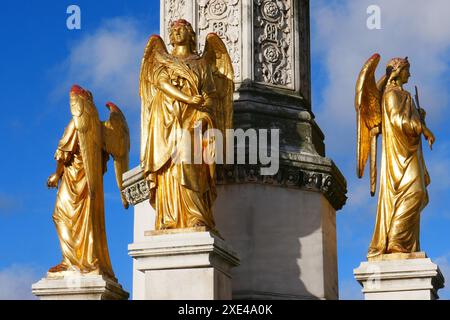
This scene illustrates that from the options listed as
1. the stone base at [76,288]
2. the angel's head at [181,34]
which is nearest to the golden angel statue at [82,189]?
the stone base at [76,288]

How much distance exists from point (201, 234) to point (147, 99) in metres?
2.30

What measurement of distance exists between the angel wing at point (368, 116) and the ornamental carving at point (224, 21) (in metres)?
2.00

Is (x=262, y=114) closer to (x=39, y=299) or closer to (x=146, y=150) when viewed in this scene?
(x=146, y=150)

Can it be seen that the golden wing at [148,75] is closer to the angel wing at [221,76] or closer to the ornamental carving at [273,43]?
the angel wing at [221,76]

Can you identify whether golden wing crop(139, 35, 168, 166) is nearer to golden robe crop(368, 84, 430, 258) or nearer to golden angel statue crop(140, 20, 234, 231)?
golden angel statue crop(140, 20, 234, 231)

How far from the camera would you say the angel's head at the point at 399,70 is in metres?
16.4

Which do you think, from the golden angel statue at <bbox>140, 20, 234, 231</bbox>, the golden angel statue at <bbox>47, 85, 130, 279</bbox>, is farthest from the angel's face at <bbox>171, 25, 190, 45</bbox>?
the golden angel statue at <bbox>47, 85, 130, 279</bbox>

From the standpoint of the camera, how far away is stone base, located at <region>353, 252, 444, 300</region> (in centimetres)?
1521

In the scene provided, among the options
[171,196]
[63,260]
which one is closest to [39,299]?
[63,260]

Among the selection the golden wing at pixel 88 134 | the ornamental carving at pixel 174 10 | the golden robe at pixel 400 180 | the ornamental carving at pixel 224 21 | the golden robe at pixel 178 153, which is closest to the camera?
the golden robe at pixel 178 153

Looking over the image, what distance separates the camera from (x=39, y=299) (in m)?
→ 15.6

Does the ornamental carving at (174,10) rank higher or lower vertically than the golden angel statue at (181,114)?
higher

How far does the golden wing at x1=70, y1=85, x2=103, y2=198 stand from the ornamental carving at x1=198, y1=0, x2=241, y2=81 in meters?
2.03

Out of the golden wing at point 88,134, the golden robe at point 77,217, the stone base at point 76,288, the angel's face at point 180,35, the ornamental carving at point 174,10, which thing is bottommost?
the stone base at point 76,288
